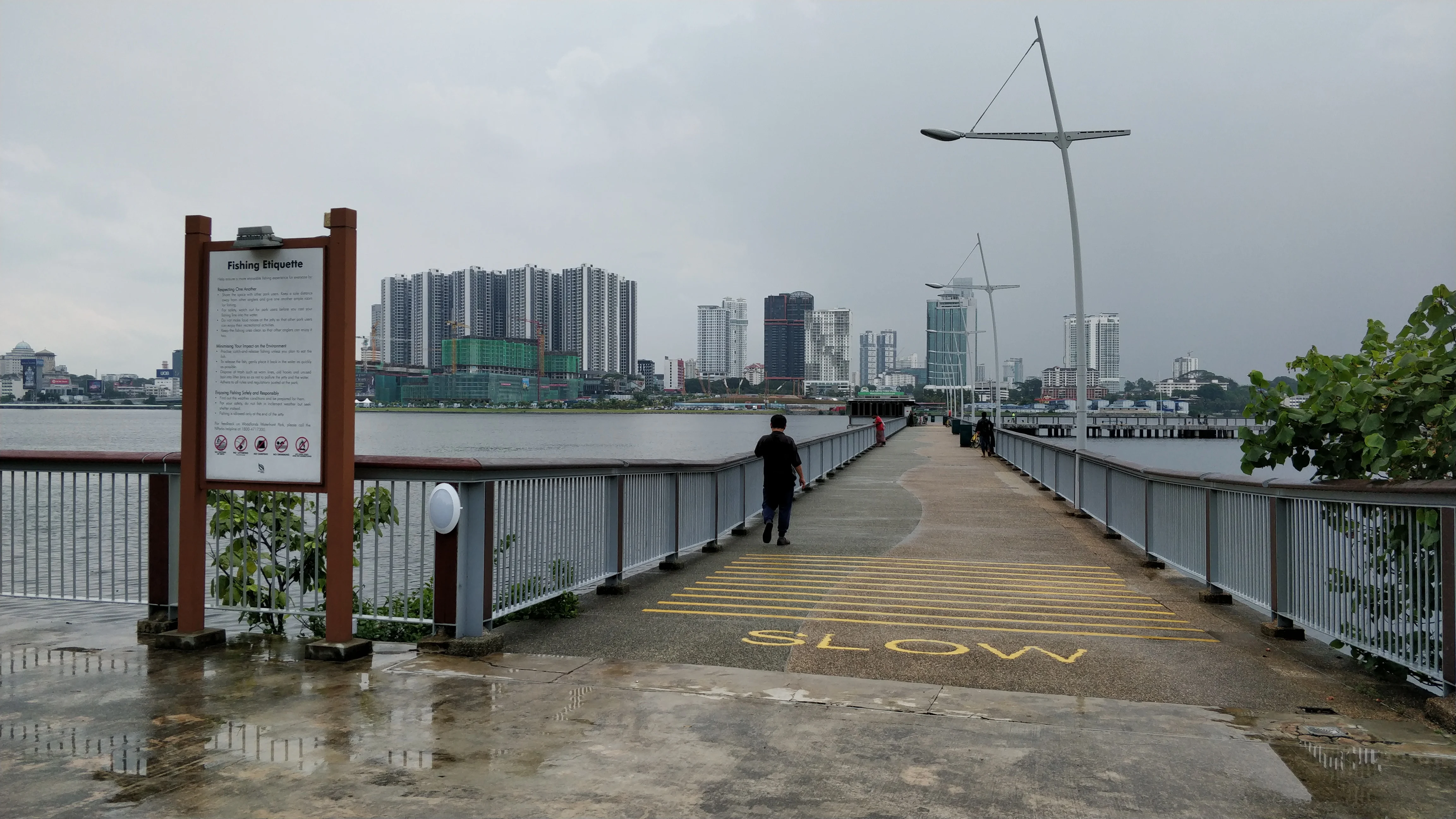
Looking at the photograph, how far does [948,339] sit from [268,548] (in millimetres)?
109087

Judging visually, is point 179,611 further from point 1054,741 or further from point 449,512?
point 1054,741

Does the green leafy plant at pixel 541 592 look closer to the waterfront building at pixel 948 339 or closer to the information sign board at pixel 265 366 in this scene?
the information sign board at pixel 265 366

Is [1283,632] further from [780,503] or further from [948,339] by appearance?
[948,339]

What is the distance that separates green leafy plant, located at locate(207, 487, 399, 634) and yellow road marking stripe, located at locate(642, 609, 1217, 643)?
2701mm

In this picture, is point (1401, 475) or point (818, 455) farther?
point (818, 455)

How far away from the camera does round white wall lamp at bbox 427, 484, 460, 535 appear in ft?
21.4

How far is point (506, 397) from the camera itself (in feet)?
649

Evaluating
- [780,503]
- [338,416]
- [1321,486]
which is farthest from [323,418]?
[780,503]

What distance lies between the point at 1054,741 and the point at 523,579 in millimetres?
4164

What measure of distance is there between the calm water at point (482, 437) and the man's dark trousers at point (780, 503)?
2394cm

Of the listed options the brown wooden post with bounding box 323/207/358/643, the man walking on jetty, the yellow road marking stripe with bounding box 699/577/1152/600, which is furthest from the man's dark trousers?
the brown wooden post with bounding box 323/207/358/643

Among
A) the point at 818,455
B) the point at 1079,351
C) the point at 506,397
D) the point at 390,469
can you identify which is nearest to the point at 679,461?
the point at 390,469

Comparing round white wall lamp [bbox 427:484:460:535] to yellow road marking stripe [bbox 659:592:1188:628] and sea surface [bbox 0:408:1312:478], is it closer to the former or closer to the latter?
yellow road marking stripe [bbox 659:592:1188:628]

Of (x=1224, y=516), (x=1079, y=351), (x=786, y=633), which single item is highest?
(x=1079, y=351)
